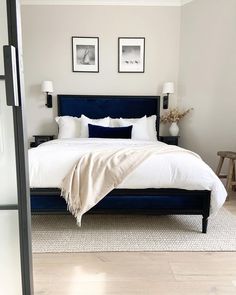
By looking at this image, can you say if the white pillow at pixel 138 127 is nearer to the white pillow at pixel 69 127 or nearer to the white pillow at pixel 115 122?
the white pillow at pixel 115 122

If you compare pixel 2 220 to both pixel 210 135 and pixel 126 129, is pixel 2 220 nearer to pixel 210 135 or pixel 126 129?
pixel 126 129

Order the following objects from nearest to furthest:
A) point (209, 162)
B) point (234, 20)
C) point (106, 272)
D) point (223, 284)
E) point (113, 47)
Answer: point (223, 284) < point (106, 272) < point (234, 20) < point (209, 162) < point (113, 47)

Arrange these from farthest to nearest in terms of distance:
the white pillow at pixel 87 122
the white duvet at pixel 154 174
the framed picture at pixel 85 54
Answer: the framed picture at pixel 85 54 → the white pillow at pixel 87 122 → the white duvet at pixel 154 174

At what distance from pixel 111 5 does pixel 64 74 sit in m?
1.41

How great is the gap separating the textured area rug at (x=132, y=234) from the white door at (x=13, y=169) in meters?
0.83

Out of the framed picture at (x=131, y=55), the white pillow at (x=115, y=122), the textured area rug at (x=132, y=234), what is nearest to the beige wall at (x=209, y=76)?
the framed picture at (x=131, y=55)

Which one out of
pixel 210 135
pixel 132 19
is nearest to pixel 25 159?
pixel 210 135

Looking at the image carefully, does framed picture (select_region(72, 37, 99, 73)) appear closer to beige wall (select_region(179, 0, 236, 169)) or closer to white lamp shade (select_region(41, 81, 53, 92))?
white lamp shade (select_region(41, 81, 53, 92))

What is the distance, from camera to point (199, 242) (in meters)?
2.24

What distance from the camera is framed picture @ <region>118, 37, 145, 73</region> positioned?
4.42m

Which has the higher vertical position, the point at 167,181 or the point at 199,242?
the point at 167,181

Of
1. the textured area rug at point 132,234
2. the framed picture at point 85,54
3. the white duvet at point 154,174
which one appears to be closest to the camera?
the textured area rug at point 132,234

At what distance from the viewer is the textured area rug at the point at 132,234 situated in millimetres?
2154

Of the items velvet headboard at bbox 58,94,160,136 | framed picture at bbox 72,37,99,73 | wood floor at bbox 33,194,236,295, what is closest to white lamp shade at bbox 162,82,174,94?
velvet headboard at bbox 58,94,160,136
